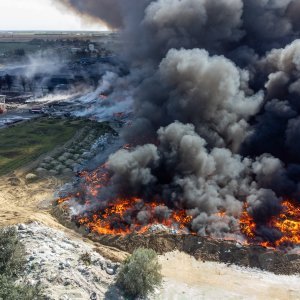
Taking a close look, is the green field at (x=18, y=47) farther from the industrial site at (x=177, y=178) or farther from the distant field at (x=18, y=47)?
the industrial site at (x=177, y=178)

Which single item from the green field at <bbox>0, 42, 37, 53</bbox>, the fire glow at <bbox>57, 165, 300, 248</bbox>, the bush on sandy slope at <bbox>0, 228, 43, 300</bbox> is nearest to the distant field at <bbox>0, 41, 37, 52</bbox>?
the green field at <bbox>0, 42, 37, 53</bbox>

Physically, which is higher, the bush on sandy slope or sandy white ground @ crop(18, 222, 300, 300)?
the bush on sandy slope

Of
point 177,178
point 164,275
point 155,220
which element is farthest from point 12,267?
point 177,178

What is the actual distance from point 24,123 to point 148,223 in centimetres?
3612

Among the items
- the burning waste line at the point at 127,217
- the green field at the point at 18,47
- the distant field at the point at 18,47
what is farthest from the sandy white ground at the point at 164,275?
the distant field at the point at 18,47

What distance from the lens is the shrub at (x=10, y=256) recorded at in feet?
71.7

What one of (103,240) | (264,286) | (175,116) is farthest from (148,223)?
(175,116)

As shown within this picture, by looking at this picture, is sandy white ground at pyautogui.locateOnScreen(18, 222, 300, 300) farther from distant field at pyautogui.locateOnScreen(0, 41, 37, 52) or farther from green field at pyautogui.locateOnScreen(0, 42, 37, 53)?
distant field at pyautogui.locateOnScreen(0, 41, 37, 52)

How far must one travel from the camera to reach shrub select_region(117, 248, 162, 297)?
2150 centimetres

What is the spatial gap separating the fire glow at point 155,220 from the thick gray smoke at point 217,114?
0.52 meters

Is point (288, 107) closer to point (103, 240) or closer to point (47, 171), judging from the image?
point (103, 240)

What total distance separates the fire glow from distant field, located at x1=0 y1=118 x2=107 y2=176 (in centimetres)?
1439

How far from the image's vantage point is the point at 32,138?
51781mm

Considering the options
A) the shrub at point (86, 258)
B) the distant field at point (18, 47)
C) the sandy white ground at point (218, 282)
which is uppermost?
the distant field at point (18, 47)
